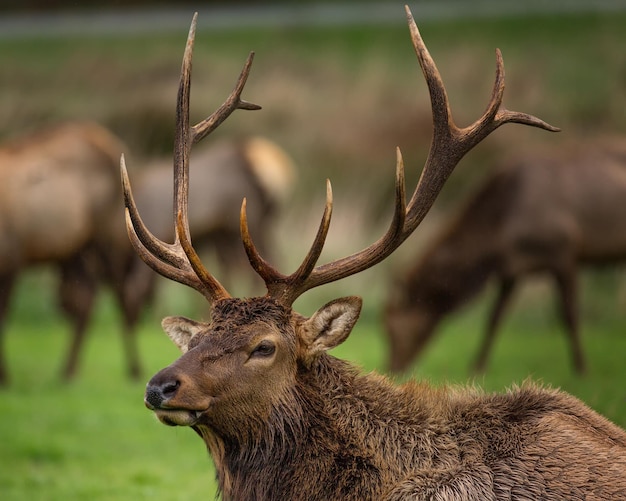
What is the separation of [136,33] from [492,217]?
16331mm

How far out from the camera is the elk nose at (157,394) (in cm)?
457

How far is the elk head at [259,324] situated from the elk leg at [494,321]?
5.52m

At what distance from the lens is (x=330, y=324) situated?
16.6 ft

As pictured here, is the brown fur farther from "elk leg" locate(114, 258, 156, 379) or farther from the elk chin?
"elk leg" locate(114, 258, 156, 379)

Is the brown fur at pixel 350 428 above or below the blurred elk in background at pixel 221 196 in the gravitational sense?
below

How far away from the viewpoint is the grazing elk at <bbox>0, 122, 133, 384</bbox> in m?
12.0

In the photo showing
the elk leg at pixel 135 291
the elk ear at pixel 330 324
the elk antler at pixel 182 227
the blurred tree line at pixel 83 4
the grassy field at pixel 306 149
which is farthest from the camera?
the blurred tree line at pixel 83 4

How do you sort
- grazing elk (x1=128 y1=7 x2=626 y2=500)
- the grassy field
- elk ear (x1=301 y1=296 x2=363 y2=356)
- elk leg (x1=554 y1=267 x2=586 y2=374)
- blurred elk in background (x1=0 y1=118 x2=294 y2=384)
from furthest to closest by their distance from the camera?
blurred elk in background (x1=0 y1=118 x2=294 y2=384)
elk leg (x1=554 y1=267 x2=586 y2=374)
the grassy field
elk ear (x1=301 y1=296 x2=363 y2=356)
grazing elk (x1=128 y1=7 x2=626 y2=500)

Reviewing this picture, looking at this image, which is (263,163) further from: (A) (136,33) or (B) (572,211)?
(A) (136,33)

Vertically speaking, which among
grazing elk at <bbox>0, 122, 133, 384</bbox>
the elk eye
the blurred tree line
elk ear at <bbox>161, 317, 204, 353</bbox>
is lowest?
the elk eye

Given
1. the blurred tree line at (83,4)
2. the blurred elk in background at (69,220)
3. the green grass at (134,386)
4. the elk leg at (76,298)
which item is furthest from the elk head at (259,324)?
the blurred tree line at (83,4)

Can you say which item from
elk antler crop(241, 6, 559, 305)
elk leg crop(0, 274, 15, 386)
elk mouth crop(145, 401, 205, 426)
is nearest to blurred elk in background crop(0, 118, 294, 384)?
elk leg crop(0, 274, 15, 386)

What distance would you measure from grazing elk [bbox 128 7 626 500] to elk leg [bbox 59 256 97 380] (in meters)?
7.24

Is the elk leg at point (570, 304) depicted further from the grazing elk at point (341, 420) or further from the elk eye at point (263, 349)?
the elk eye at point (263, 349)
